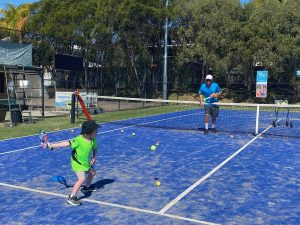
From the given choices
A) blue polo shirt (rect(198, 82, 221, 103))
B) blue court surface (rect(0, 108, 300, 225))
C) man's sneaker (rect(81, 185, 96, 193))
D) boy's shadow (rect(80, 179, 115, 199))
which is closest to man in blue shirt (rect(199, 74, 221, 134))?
blue polo shirt (rect(198, 82, 221, 103))

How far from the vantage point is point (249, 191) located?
22.8 feet

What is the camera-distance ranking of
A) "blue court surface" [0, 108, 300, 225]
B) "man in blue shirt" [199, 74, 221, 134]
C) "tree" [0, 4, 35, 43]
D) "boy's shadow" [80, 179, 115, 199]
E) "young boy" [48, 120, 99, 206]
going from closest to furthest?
"blue court surface" [0, 108, 300, 225]
"young boy" [48, 120, 99, 206]
"boy's shadow" [80, 179, 115, 199]
"man in blue shirt" [199, 74, 221, 134]
"tree" [0, 4, 35, 43]

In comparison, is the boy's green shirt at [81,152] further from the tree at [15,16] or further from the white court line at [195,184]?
the tree at [15,16]

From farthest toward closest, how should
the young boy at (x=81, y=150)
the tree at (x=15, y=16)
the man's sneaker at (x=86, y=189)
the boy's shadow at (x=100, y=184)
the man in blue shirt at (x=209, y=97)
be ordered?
the tree at (x=15, y=16) → the man in blue shirt at (x=209, y=97) → the man's sneaker at (x=86, y=189) → the boy's shadow at (x=100, y=184) → the young boy at (x=81, y=150)

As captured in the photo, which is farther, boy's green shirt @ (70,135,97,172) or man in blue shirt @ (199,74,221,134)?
man in blue shirt @ (199,74,221,134)

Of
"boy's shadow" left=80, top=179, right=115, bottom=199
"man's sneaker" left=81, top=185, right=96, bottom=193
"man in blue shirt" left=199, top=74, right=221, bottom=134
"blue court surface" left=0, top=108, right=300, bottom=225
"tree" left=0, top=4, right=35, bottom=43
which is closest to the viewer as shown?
"blue court surface" left=0, top=108, right=300, bottom=225

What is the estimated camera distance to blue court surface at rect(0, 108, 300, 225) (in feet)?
18.5

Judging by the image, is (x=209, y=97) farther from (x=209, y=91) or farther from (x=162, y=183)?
(x=162, y=183)

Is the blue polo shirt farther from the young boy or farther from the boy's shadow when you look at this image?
the young boy

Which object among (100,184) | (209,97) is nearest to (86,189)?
(100,184)

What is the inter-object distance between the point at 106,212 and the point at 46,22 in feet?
108

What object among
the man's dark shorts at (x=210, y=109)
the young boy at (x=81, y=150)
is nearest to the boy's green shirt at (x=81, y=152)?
the young boy at (x=81, y=150)

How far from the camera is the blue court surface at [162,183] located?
18.5 ft

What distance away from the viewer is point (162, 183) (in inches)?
293
